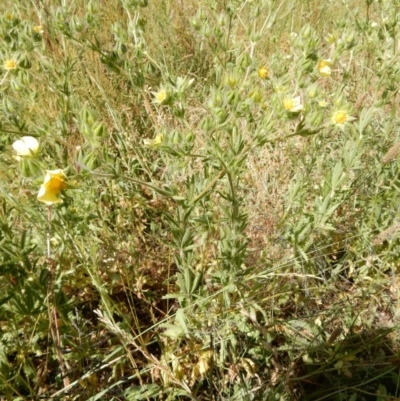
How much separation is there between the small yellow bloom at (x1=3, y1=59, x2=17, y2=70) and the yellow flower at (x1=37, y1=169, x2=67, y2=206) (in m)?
0.79

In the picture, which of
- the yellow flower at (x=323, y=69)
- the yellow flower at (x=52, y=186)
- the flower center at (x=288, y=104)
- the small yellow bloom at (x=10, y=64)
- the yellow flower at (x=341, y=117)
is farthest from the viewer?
the yellow flower at (x=323, y=69)

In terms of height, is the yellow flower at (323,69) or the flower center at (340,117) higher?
the yellow flower at (323,69)

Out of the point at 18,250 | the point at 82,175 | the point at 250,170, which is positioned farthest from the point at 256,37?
the point at 18,250

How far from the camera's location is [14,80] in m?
1.58

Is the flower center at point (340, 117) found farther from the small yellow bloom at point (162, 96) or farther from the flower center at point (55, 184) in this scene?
the flower center at point (55, 184)

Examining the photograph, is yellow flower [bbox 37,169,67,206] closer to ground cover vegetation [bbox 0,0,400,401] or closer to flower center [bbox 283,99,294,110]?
ground cover vegetation [bbox 0,0,400,401]

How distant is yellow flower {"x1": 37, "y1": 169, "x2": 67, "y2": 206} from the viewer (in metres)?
1.05

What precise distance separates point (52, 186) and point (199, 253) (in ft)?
2.98

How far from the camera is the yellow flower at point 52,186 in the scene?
105 cm

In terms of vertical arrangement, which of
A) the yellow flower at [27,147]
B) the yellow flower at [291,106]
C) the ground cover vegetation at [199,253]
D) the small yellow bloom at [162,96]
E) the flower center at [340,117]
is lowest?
the ground cover vegetation at [199,253]

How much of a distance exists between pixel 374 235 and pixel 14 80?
163 centimetres

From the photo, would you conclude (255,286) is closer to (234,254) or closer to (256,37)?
(234,254)

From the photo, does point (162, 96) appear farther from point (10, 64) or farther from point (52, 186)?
point (10, 64)

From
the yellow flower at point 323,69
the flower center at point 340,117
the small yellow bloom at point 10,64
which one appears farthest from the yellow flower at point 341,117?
the small yellow bloom at point 10,64
